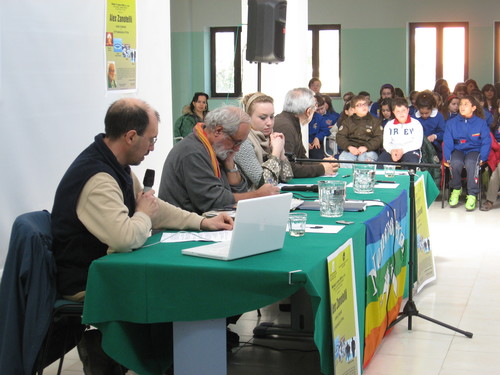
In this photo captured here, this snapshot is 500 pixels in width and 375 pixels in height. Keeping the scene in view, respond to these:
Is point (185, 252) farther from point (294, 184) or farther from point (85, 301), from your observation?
point (294, 184)

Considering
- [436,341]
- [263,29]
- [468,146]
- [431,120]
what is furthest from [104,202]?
[431,120]

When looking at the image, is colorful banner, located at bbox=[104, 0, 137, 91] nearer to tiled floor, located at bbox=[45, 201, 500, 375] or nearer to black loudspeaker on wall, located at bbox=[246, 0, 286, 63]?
tiled floor, located at bbox=[45, 201, 500, 375]

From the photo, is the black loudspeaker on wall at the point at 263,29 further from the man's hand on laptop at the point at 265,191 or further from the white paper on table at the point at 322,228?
the white paper on table at the point at 322,228

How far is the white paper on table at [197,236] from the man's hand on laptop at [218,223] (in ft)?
0.14

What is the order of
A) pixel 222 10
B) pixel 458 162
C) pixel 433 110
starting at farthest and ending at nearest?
pixel 222 10 < pixel 433 110 < pixel 458 162

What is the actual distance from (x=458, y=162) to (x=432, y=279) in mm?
3672

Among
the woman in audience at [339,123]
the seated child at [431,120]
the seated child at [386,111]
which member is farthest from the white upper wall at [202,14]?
the seated child at [431,120]

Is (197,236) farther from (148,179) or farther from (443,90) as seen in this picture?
(443,90)

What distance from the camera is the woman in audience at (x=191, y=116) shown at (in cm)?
1100

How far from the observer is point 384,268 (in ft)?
13.1

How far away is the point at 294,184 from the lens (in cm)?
466

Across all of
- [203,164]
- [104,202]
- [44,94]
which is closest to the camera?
[104,202]

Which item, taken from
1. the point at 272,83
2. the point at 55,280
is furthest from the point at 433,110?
the point at 55,280

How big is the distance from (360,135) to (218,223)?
18.9ft
